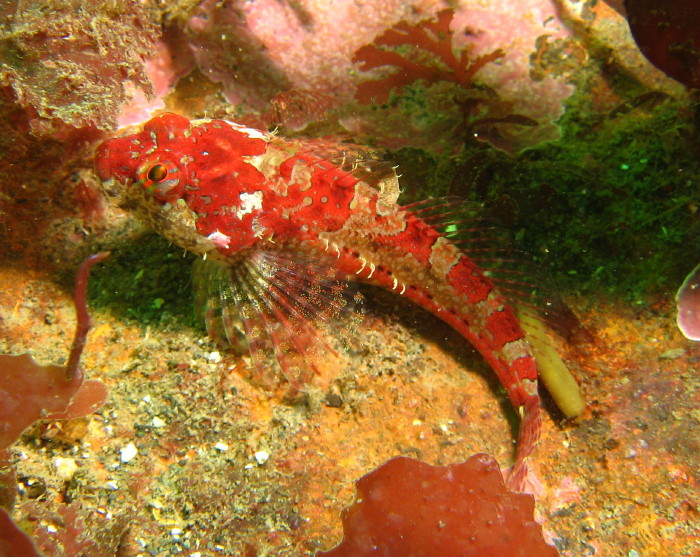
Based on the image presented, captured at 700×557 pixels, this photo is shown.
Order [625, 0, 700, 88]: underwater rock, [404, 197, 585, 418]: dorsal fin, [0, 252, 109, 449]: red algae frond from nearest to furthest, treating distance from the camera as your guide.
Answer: [0, 252, 109, 449]: red algae frond, [625, 0, 700, 88]: underwater rock, [404, 197, 585, 418]: dorsal fin

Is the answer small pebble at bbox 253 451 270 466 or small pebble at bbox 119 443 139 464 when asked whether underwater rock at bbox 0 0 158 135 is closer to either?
small pebble at bbox 119 443 139 464

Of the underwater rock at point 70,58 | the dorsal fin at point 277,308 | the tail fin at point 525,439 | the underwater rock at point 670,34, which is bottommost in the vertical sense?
the dorsal fin at point 277,308

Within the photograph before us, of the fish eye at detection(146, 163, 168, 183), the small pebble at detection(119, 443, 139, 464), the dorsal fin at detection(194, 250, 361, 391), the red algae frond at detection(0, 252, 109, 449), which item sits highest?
the fish eye at detection(146, 163, 168, 183)

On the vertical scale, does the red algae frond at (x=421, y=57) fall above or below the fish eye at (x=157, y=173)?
above

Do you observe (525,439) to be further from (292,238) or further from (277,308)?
(292,238)

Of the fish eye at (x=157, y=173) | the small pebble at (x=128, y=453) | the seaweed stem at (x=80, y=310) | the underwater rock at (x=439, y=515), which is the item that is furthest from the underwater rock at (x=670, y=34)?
the small pebble at (x=128, y=453)

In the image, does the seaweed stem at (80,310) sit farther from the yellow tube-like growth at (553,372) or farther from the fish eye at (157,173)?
the yellow tube-like growth at (553,372)

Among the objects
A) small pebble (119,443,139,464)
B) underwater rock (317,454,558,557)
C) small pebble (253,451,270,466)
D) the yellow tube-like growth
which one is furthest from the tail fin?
small pebble (119,443,139,464)
